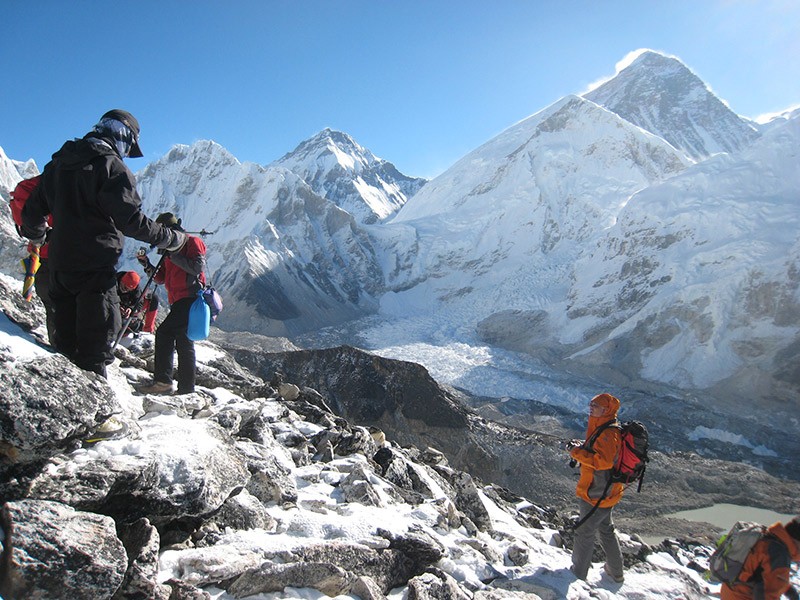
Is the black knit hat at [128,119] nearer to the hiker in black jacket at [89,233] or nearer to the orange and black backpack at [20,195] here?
the hiker in black jacket at [89,233]

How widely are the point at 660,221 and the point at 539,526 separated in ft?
249

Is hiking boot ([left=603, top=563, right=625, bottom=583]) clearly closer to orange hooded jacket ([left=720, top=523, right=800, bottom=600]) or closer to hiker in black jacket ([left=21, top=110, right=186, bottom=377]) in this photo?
orange hooded jacket ([left=720, top=523, right=800, bottom=600])

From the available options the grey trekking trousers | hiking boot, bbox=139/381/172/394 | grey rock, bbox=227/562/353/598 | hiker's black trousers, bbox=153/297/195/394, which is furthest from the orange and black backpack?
the grey trekking trousers

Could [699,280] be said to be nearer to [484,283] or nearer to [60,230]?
[484,283]

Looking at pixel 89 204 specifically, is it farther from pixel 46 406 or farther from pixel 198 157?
pixel 198 157

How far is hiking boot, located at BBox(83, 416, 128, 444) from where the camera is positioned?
2910mm

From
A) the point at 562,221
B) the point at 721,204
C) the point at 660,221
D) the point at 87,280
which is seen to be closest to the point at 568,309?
the point at 660,221

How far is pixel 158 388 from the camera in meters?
5.16

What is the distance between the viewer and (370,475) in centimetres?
527

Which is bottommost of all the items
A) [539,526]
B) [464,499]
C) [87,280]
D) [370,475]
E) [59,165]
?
[539,526]

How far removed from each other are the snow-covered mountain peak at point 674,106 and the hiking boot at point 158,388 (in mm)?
164808

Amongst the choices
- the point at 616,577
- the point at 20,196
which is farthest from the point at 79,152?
the point at 616,577

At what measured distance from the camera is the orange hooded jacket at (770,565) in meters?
3.79

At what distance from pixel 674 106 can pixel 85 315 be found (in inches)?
7382
